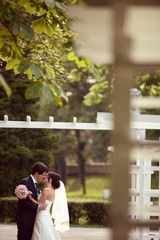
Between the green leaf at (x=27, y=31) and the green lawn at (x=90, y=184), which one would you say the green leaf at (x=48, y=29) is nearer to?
the green leaf at (x=27, y=31)

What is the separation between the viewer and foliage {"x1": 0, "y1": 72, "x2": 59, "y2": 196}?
1698 centimetres

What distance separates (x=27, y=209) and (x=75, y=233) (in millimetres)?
5533

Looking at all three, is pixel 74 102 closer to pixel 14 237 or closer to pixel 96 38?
pixel 14 237

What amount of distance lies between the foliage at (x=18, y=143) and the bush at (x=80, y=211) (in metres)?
1.44

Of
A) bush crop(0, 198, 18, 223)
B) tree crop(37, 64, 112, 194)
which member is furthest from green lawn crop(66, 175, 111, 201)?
bush crop(0, 198, 18, 223)

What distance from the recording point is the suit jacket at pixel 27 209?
732 centimetres

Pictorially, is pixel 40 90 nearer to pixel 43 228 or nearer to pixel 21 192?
pixel 21 192

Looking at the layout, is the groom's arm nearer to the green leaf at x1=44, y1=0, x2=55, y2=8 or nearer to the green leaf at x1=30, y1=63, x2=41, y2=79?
the green leaf at x1=30, y1=63, x2=41, y2=79

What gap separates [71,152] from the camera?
36000 millimetres

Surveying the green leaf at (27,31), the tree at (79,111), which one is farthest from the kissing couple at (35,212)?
the tree at (79,111)

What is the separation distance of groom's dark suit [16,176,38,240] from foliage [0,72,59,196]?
9.30 meters

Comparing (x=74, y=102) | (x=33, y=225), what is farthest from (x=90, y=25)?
(x=74, y=102)

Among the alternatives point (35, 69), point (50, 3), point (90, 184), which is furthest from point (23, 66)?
point (90, 184)

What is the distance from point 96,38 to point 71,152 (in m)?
33.9
